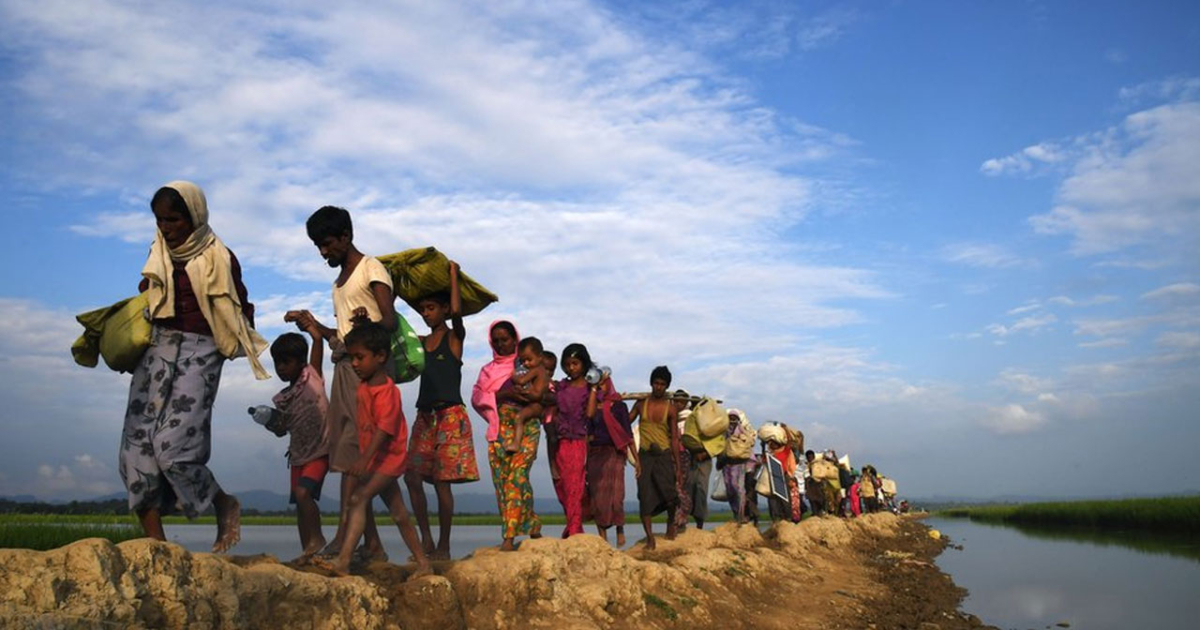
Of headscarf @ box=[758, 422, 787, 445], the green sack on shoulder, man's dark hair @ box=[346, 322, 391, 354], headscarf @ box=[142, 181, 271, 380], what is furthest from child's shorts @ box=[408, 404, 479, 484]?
headscarf @ box=[758, 422, 787, 445]

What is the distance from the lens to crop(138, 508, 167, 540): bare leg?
4.72 metres

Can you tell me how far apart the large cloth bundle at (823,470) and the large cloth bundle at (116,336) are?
1762cm

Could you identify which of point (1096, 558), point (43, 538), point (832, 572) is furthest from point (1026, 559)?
point (43, 538)

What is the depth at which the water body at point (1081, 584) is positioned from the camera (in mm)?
10508

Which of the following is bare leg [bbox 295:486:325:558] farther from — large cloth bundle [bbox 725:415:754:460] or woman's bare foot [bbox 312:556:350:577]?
large cloth bundle [bbox 725:415:754:460]

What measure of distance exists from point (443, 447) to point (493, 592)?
1.34 meters

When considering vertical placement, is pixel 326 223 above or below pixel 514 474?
above

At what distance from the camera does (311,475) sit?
557cm

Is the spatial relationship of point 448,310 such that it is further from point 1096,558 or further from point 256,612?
point 1096,558

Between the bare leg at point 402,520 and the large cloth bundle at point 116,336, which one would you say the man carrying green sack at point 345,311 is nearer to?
the bare leg at point 402,520

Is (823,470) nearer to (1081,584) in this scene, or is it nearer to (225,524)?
(1081,584)

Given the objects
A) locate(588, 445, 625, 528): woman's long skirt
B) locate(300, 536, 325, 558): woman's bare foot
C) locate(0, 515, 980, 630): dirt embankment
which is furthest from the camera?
locate(588, 445, 625, 528): woman's long skirt

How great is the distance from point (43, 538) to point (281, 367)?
4051 mm

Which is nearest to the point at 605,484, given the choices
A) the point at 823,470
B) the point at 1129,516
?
the point at 823,470
